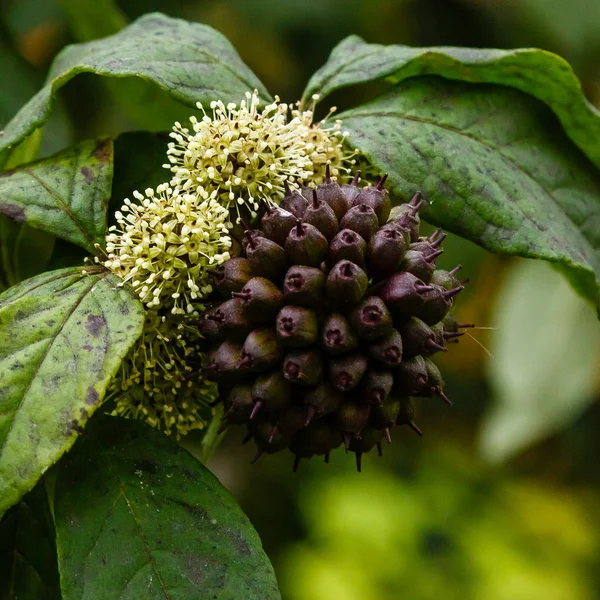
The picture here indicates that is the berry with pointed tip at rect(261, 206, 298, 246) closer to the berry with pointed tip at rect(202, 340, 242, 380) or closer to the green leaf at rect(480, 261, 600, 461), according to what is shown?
the berry with pointed tip at rect(202, 340, 242, 380)

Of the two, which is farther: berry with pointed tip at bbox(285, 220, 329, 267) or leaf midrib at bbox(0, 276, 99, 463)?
berry with pointed tip at bbox(285, 220, 329, 267)

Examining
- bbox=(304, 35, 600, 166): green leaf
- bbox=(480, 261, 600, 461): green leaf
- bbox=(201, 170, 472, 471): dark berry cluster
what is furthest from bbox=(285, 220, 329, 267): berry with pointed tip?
bbox=(480, 261, 600, 461): green leaf

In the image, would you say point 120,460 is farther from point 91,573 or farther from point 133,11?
point 133,11

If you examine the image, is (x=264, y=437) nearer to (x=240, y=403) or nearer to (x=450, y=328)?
(x=240, y=403)

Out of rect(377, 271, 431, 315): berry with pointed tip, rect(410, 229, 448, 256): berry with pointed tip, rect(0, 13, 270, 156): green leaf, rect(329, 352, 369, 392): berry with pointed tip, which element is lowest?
rect(329, 352, 369, 392): berry with pointed tip

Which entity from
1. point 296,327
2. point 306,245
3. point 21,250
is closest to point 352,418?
point 296,327
